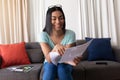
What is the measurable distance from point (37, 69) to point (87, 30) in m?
1.54

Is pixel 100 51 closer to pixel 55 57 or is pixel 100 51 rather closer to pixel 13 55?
pixel 13 55

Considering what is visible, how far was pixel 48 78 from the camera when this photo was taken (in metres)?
2.11

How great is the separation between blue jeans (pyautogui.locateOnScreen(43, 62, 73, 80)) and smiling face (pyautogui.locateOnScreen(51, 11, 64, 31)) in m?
0.45

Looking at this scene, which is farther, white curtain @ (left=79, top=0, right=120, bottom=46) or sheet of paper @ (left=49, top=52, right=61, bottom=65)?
white curtain @ (left=79, top=0, right=120, bottom=46)

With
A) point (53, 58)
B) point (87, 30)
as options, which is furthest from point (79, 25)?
point (53, 58)

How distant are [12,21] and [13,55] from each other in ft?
2.83

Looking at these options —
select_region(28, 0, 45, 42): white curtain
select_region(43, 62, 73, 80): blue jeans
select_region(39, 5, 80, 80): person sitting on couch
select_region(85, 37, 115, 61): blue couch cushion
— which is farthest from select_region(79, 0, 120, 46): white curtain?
select_region(43, 62, 73, 80): blue jeans

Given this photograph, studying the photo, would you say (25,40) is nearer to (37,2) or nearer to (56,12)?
(37,2)

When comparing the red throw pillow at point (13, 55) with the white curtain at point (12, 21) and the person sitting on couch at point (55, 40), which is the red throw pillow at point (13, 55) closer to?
the white curtain at point (12, 21)

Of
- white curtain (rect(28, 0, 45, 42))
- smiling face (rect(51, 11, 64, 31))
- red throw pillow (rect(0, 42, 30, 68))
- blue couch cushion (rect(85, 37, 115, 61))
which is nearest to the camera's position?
smiling face (rect(51, 11, 64, 31))

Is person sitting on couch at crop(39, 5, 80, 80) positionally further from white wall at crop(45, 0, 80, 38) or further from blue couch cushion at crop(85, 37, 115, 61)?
white wall at crop(45, 0, 80, 38)

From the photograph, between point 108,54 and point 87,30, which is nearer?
point 108,54

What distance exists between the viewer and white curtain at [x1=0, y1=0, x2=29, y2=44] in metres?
3.91

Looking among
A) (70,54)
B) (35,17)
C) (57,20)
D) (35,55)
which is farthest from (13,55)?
(70,54)
